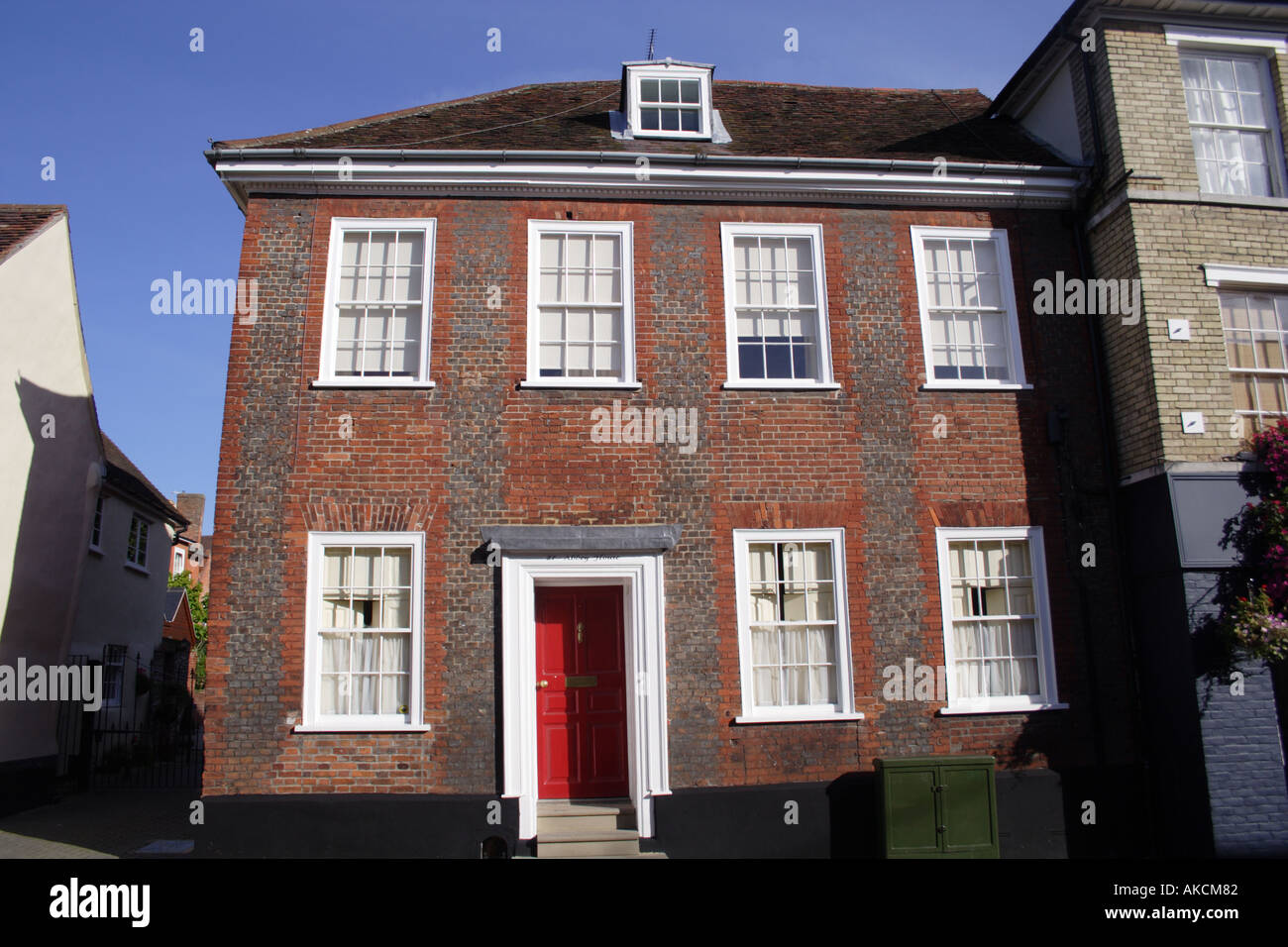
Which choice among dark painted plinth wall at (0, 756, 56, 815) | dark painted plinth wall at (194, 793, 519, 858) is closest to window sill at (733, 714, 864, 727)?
dark painted plinth wall at (194, 793, 519, 858)

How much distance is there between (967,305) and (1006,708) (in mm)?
4747

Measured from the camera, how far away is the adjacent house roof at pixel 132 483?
1702cm

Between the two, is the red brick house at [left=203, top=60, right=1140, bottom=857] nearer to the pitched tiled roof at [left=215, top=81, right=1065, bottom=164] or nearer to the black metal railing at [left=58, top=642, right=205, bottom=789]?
the pitched tiled roof at [left=215, top=81, right=1065, bottom=164]

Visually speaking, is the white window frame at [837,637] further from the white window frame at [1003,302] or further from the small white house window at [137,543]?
the small white house window at [137,543]

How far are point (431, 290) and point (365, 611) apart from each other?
12.0 ft

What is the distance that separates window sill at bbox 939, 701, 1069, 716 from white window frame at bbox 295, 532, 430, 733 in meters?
5.62

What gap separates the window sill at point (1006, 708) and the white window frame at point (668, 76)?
7.69 metres

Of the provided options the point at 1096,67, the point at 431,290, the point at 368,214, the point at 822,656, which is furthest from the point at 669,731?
the point at 1096,67

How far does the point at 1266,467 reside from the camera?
29.9 ft

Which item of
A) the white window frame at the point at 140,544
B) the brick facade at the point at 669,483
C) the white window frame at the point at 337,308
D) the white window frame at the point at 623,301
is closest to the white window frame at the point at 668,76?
the brick facade at the point at 669,483

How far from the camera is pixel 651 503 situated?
9.48m

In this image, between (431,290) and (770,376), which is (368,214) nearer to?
(431,290)

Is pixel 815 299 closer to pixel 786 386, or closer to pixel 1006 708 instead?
pixel 786 386

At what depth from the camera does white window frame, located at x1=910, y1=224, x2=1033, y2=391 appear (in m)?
10.1
